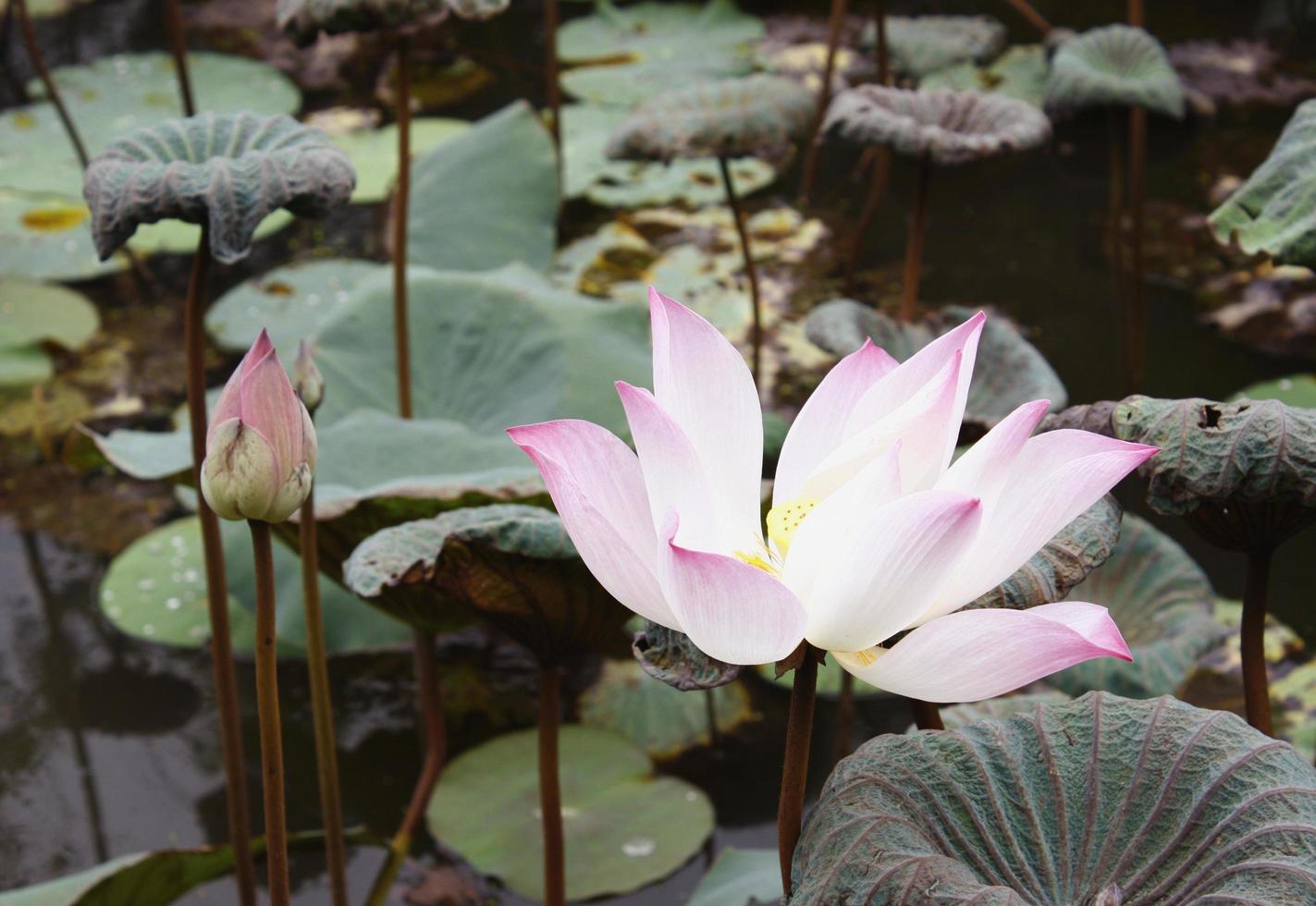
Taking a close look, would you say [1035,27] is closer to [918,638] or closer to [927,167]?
[927,167]

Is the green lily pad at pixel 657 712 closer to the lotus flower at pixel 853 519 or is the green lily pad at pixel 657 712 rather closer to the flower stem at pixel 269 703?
the flower stem at pixel 269 703

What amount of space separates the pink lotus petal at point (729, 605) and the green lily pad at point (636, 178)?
2.65 m

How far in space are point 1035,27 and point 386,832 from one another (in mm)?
3126

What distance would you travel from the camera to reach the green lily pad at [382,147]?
3129 millimetres

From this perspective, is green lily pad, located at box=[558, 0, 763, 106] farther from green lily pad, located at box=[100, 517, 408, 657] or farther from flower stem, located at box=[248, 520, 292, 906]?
flower stem, located at box=[248, 520, 292, 906]

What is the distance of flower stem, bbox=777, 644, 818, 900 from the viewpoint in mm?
649

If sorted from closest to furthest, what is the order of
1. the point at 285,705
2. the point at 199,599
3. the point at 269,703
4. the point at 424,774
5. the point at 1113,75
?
the point at 269,703 < the point at 424,774 < the point at 285,705 < the point at 199,599 < the point at 1113,75

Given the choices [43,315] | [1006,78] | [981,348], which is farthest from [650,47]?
[981,348]

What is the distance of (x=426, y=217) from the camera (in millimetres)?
2701

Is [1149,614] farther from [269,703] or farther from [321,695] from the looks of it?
[269,703]

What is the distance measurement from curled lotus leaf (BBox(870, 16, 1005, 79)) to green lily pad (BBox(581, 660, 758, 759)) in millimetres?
1499

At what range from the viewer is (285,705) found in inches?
75.1

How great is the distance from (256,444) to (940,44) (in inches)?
93.0

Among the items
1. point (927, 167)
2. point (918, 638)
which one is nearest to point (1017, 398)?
point (927, 167)
